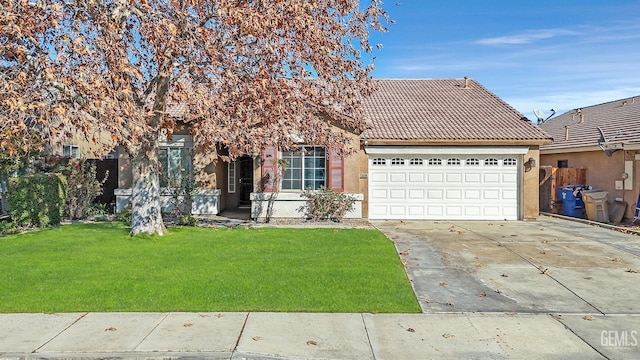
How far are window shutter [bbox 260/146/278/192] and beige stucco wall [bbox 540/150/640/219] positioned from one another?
39.0 ft

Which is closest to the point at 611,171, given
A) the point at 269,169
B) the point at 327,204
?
the point at 327,204

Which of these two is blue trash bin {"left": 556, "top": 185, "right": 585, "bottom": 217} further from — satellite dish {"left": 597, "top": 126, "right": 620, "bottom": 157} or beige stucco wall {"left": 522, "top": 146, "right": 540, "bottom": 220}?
beige stucco wall {"left": 522, "top": 146, "right": 540, "bottom": 220}

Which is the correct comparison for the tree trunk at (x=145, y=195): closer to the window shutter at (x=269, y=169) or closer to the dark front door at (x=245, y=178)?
the window shutter at (x=269, y=169)

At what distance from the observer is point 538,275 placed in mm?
8336

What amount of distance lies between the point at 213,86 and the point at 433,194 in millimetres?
9020

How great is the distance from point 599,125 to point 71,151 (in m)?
22.4

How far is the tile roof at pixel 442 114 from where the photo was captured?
16.2 metres

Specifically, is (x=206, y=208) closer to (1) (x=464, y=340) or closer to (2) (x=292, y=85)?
(2) (x=292, y=85)

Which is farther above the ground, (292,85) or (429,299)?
(292,85)

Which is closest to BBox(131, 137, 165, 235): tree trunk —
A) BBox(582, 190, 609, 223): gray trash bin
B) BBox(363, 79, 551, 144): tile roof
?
BBox(363, 79, 551, 144): tile roof

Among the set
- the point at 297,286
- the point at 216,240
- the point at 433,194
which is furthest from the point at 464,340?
the point at 433,194

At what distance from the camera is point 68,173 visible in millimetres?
15328

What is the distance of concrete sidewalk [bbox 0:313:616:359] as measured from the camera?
4.96 m

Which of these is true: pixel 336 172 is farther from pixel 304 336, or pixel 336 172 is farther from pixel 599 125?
pixel 599 125
